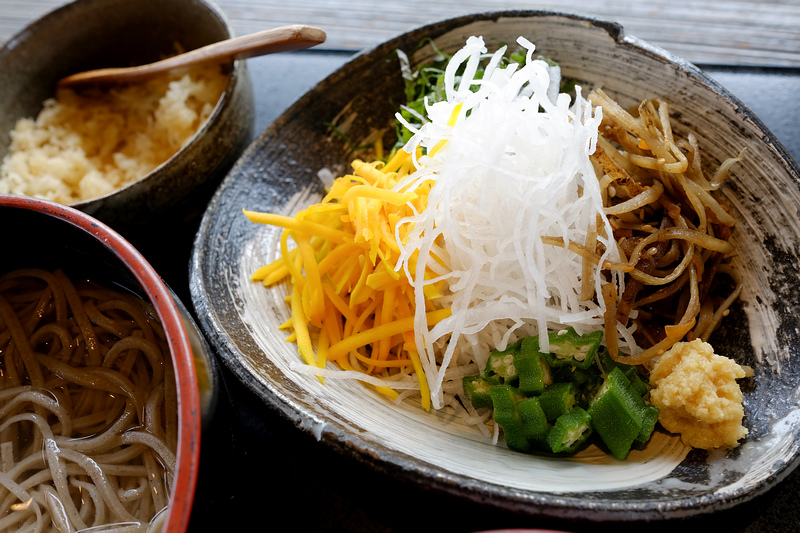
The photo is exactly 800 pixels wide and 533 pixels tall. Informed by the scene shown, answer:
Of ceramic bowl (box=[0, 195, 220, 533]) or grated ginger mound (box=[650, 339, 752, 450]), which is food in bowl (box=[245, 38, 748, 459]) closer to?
grated ginger mound (box=[650, 339, 752, 450])

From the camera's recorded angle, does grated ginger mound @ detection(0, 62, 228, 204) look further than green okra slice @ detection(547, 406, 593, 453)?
Yes

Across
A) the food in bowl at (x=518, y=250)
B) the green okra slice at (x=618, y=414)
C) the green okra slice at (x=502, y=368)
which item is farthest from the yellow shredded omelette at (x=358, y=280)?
the green okra slice at (x=618, y=414)

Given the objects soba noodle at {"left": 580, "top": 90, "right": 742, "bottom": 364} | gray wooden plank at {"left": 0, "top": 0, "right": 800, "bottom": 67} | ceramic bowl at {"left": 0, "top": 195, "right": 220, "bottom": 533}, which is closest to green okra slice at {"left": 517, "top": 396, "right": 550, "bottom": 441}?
soba noodle at {"left": 580, "top": 90, "right": 742, "bottom": 364}

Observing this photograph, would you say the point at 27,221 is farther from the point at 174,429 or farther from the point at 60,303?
the point at 174,429

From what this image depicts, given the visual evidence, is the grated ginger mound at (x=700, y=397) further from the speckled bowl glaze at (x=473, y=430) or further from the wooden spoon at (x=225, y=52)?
the wooden spoon at (x=225, y=52)

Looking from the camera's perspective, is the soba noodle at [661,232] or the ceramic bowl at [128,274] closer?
the ceramic bowl at [128,274]

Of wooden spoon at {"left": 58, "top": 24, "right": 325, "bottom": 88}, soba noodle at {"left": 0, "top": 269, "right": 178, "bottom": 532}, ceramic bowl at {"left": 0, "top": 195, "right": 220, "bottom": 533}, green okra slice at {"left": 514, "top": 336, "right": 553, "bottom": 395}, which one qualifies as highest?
wooden spoon at {"left": 58, "top": 24, "right": 325, "bottom": 88}
